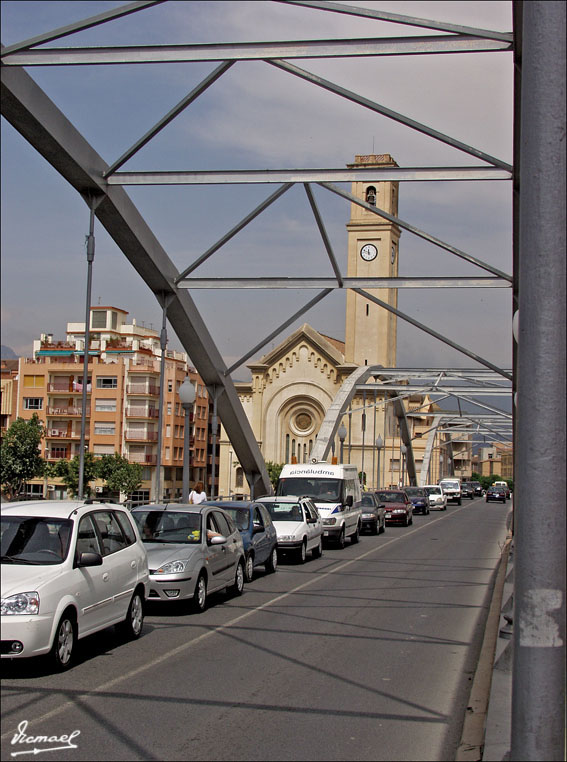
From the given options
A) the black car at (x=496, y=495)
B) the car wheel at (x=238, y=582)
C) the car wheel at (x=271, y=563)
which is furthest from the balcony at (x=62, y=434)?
the car wheel at (x=238, y=582)

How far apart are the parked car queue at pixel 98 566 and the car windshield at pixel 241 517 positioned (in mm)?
841

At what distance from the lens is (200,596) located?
1465 cm

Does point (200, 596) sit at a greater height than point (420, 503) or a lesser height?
lesser

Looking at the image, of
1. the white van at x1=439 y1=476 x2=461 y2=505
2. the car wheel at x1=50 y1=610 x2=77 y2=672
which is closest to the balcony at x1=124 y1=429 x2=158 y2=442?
the white van at x1=439 y1=476 x2=461 y2=505

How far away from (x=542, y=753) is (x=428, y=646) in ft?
22.3

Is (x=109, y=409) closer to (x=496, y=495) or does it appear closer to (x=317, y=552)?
(x=496, y=495)

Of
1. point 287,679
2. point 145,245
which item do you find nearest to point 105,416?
point 145,245

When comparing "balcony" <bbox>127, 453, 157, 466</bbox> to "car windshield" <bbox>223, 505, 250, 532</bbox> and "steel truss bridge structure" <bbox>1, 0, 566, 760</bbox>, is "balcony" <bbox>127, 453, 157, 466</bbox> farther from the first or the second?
"car windshield" <bbox>223, 505, 250, 532</bbox>

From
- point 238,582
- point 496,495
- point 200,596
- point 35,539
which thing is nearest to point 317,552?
point 238,582

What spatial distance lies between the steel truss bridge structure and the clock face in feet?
195

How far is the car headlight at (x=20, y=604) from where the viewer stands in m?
9.35

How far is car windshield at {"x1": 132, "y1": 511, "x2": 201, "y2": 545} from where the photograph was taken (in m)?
15.5

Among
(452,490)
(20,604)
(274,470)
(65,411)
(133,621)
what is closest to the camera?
(20,604)

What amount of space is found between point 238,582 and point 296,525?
6782 millimetres
